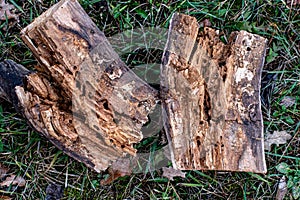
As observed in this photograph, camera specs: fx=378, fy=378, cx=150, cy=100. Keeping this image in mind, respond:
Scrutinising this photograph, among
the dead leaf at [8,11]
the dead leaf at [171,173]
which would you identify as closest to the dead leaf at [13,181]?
the dead leaf at [171,173]

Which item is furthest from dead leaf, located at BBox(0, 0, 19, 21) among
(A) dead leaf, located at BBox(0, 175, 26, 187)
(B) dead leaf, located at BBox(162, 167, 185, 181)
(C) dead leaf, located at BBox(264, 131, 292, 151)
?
(C) dead leaf, located at BBox(264, 131, 292, 151)

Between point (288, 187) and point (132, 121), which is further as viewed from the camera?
point (288, 187)

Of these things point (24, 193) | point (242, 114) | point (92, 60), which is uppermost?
point (92, 60)

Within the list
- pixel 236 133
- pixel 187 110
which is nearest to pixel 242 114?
pixel 236 133

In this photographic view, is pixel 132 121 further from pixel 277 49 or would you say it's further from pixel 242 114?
pixel 277 49

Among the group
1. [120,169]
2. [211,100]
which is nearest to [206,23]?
[211,100]

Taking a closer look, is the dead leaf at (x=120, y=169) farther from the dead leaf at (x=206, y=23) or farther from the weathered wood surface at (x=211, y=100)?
the dead leaf at (x=206, y=23)
